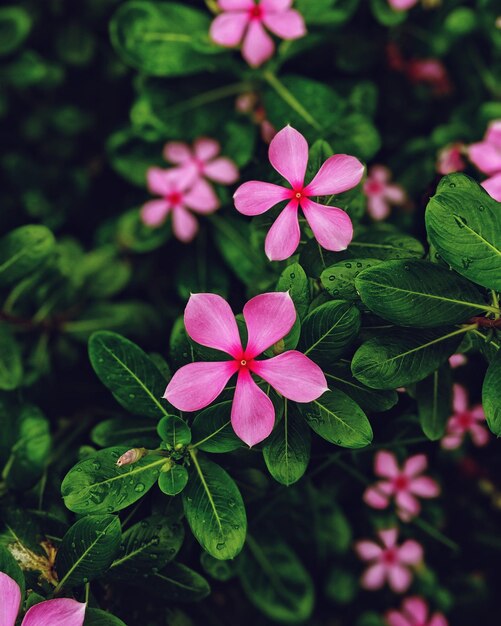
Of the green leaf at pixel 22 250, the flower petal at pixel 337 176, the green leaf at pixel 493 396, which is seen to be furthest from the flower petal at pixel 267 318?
the green leaf at pixel 22 250

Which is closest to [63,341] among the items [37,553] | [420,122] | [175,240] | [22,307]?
[22,307]

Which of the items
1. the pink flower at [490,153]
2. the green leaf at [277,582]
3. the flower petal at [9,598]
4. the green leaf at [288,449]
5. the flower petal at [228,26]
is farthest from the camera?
the green leaf at [277,582]

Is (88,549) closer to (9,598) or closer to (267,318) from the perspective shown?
(9,598)

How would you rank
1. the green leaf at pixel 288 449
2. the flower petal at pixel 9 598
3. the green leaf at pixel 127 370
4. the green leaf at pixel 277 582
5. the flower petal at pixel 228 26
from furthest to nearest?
the green leaf at pixel 277 582
the flower petal at pixel 228 26
the green leaf at pixel 127 370
the green leaf at pixel 288 449
the flower petal at pixel 9 598

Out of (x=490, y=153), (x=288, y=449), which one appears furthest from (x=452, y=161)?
(x=288, y=449)

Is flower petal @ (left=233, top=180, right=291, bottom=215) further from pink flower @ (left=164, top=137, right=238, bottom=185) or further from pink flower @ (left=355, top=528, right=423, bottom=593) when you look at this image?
pink flower @ (left=355, top=528, right=423, bottom=593)

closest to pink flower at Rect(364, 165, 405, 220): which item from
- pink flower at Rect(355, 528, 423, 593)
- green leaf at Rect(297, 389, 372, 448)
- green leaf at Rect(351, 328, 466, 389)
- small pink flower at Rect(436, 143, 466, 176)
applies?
small pink flower at Rect(436, 143, 466, 176)

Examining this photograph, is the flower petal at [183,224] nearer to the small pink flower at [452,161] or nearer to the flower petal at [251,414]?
the small pink flower at [452,161]
